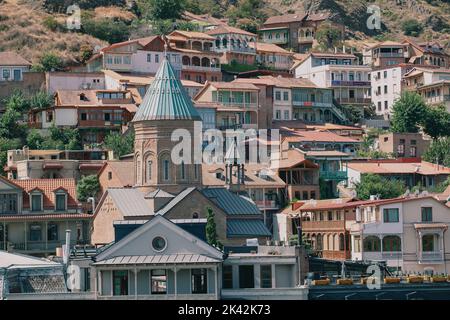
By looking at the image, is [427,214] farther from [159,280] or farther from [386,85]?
[386,85]

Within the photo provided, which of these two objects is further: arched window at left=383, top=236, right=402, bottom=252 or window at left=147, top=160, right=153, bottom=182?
arched window at left=383, top=236, right=402, bottom=252

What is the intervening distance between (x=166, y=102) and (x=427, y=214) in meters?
14.9

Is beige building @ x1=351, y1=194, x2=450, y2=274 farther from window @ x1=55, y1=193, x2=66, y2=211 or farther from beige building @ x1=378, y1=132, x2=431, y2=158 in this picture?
beige building @ x1=378, y1=132, x2=431, y2=158

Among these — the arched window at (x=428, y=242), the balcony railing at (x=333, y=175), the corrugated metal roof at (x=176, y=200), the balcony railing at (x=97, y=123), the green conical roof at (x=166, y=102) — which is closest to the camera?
the corrugated metal roof at (x=176, y=200)

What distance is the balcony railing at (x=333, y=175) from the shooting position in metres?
111

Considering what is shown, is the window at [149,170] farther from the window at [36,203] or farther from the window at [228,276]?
the window at [228,276]

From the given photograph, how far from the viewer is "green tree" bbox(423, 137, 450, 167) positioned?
12156 cm

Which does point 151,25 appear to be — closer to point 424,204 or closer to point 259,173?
point 259,173

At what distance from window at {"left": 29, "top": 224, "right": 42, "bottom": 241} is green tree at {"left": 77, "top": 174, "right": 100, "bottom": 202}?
1340 cm

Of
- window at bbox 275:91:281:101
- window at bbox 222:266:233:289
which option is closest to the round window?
window at bbox 222:266:233:289

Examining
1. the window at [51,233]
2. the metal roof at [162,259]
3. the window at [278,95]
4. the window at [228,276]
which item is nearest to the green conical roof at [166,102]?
the window at [51,233]

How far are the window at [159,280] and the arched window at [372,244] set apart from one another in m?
28.6
